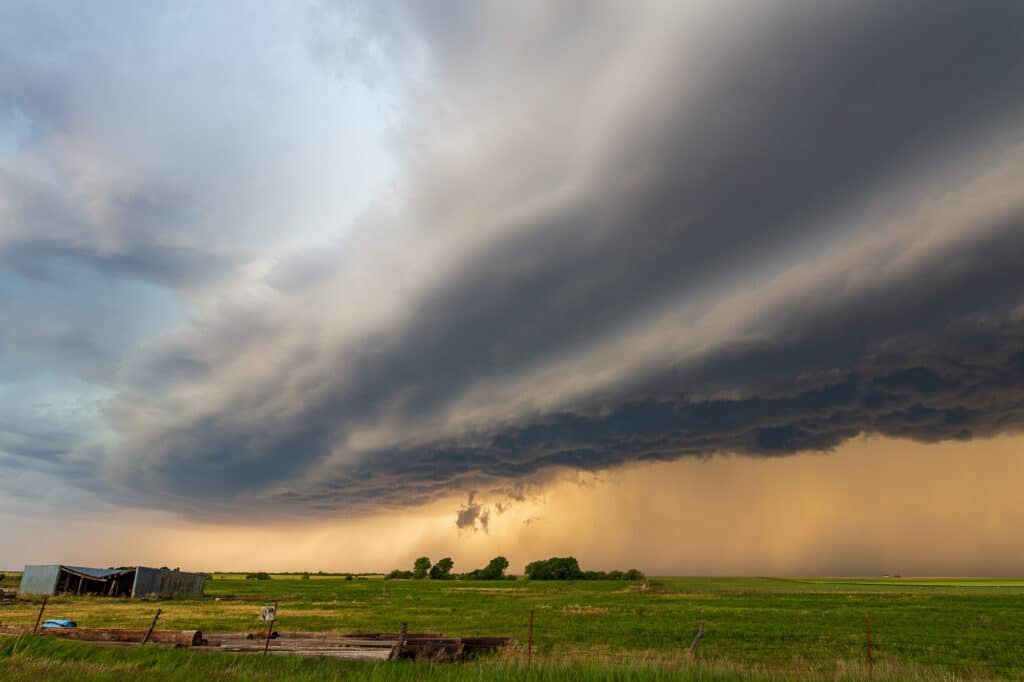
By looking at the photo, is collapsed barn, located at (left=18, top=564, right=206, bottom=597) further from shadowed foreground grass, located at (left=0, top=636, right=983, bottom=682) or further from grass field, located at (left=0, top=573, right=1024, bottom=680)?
shadowed foreground grass, located at (left=0, top=636, right=983, bottom=682)

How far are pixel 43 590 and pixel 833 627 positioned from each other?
89290 mm

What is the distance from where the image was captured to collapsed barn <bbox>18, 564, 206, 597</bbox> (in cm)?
7812

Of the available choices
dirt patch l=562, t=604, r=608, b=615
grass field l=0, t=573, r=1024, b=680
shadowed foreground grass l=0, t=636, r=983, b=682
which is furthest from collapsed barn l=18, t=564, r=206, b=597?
shadowed foreground grass l=0, t=636, r=983, b=682

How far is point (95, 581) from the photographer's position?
3137 inches

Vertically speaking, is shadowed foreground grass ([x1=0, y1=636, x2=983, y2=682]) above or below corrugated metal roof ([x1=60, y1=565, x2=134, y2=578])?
below

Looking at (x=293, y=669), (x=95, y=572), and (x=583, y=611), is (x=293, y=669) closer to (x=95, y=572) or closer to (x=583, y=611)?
(x=583, y=611)

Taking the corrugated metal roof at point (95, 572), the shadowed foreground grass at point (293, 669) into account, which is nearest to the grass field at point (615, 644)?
the shadowed foreground grass at point (293, 669)

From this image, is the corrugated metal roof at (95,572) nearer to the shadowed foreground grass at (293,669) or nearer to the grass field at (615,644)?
the grass field at (615,644)

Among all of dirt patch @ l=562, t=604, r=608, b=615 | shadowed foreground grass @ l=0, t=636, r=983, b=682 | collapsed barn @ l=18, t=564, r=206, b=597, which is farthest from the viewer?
collapsed barn @ l=18, t=564, r=206, b=597

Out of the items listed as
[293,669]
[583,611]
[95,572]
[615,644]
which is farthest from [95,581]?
[293,669]

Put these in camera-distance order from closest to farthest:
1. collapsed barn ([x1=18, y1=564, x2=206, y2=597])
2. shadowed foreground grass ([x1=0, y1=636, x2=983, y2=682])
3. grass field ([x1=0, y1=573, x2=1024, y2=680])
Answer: shadowed foreground grass ([x1=0, y1=636, x2=983, y2=682]), grass field ([x1=0, y1=573, x2=1024, y2=680]), collapsed barn ([x1=18, y1=564, x2=206, y2=597])

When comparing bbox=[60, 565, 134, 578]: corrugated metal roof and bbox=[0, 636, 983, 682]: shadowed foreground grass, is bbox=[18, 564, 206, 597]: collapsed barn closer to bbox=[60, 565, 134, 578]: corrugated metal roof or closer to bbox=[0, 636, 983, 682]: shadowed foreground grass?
bbox=[60, 565, 134, 578]: corrugated metal roof

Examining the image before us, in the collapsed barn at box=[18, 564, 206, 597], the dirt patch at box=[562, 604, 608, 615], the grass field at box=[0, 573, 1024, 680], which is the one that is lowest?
the grass field at box=[0, 573, 1024, 680]

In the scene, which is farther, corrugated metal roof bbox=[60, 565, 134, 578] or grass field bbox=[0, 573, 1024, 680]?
corrugated metal roof bbox=[60, 565, 134, 578]
